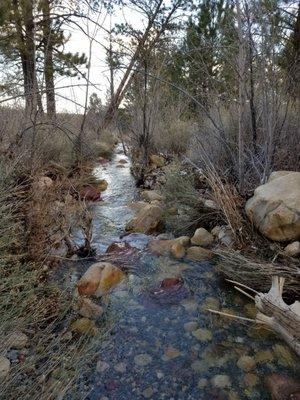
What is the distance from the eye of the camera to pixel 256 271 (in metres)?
2.34

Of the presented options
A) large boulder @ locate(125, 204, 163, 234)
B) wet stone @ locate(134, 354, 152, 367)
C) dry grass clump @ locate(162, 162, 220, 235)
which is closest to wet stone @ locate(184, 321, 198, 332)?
wet stone @ locate(134, 354, 152, 367)

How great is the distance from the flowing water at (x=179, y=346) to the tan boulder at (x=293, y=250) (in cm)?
45

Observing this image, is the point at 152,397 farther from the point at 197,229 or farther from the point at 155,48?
the point at 155,48

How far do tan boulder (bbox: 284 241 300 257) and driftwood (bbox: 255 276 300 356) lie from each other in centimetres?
39

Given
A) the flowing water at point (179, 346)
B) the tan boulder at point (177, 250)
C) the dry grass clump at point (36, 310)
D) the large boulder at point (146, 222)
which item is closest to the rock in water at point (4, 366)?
the dry grass clump at point (36, 310)

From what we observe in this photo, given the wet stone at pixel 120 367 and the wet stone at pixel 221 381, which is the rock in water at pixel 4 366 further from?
the wet stone at pixel 221 381

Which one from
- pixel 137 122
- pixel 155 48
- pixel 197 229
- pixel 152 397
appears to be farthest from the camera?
pixel 137 122

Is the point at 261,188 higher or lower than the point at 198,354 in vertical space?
higher

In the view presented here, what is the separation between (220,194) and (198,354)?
4.68ft

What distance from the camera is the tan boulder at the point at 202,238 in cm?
331

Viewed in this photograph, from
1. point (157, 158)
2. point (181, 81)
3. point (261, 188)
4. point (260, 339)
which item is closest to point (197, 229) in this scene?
point (261, 188)

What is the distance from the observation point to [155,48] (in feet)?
20.3

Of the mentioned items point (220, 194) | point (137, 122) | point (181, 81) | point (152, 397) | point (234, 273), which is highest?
point (181, 81)

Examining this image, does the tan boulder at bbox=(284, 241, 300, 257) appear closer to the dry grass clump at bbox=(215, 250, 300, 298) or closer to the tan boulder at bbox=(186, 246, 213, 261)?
the dry grass clump at bbox=(215, 250, 300, 298)
